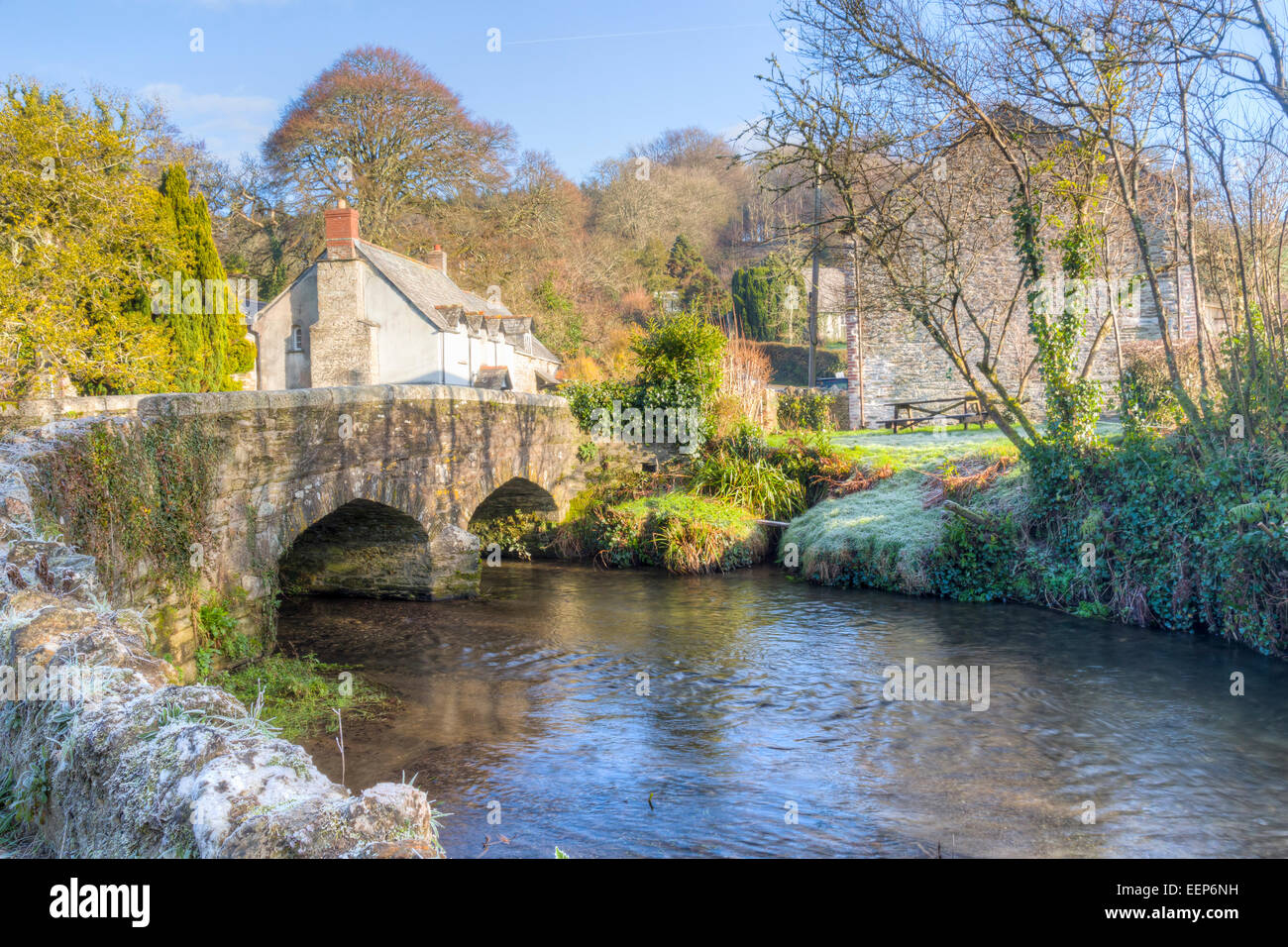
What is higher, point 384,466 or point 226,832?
point 384,466

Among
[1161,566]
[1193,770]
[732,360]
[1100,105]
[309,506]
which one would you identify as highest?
[1100,105]

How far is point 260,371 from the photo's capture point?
30.9 metres

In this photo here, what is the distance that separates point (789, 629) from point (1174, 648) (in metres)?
4.09

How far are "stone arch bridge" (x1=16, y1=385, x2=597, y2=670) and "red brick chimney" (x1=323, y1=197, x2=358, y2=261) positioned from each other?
15995 mm

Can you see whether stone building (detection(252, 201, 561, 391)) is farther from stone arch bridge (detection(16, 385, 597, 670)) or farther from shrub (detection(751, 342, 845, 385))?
stone arch bridge (detection(16, 385, 597, 670))

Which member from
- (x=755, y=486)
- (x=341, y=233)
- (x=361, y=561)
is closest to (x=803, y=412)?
(x=755, y=486)

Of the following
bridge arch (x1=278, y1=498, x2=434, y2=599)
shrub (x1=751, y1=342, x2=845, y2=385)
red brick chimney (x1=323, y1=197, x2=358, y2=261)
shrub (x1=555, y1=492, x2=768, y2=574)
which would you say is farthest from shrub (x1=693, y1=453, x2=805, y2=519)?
shrub (x1=751, y1=342, x2=845, y2=385)

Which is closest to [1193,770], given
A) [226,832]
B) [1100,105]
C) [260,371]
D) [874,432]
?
[226,832]

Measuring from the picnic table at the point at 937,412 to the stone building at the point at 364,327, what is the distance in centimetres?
1486

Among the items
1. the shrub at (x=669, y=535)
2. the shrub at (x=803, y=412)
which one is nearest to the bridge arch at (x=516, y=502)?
the shrub at (x=669, y=535)

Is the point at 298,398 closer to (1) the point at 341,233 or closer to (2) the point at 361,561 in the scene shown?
(2) the point at 361,561
